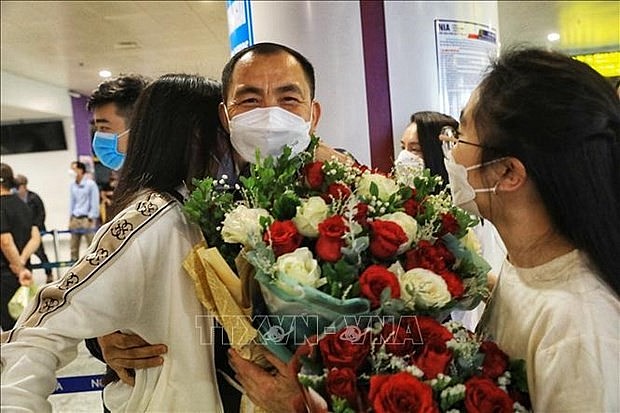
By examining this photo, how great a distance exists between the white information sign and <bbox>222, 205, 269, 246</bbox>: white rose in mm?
2045

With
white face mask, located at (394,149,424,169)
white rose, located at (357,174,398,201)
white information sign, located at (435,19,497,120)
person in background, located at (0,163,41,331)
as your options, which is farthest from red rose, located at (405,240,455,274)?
person in background, located at (0,163,41,331)

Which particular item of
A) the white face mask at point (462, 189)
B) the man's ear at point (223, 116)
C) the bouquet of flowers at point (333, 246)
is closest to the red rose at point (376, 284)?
the bouquet of flowers at point (333, 246)

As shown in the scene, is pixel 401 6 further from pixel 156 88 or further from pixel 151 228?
pixel 151 228

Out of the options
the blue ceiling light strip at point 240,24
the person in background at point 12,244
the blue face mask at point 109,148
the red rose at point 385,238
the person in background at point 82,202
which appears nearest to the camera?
the red rose at point 385,238

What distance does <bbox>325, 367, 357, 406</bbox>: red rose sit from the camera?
3.12 feet

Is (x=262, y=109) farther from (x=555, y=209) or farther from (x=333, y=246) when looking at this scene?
(x=555, y=209)

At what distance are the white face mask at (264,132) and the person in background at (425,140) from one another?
135 centimetres

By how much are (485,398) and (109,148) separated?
165cm

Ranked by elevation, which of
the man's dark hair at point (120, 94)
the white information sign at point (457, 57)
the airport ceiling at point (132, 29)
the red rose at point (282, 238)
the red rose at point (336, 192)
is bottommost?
the red rose at point (282, 238)

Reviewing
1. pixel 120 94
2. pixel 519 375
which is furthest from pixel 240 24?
Answer: pixel 519 375

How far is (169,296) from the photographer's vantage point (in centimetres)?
117

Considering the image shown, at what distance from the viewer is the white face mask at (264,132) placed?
1374 millimetres

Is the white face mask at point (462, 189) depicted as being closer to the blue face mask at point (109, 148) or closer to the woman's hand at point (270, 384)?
the woman's hand at point (270, 384)

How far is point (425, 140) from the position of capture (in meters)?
2.71
